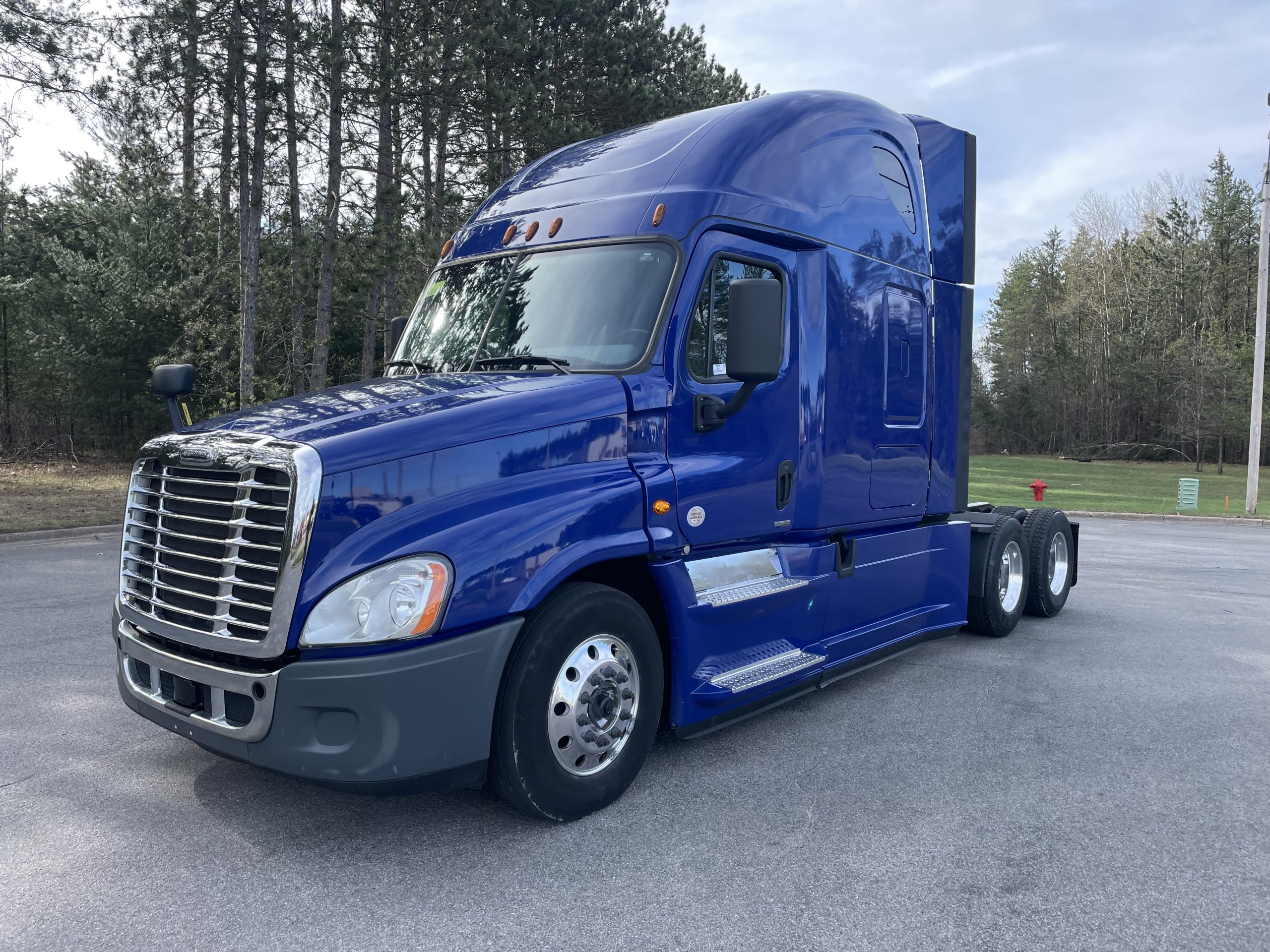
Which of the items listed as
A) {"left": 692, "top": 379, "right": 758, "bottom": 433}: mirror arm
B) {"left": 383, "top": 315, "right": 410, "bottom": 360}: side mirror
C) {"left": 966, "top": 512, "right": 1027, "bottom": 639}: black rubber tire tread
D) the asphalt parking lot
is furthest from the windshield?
{"left": 966, "top": 512, "right": 1027, "bottom": 639}: black rubber tire tread

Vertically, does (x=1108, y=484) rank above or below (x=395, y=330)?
below

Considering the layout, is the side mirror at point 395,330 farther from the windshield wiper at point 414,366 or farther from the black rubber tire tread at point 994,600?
the black rubber tire tread at point 994,600

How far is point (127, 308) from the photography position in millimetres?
27000

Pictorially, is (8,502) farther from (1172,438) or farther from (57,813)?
(1172,438)

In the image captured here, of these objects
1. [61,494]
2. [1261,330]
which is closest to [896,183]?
[61,494]

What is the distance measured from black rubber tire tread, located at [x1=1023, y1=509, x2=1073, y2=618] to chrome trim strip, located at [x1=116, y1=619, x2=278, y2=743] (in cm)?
676

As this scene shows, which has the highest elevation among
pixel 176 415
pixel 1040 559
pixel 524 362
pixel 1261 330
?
pixel 1261 330

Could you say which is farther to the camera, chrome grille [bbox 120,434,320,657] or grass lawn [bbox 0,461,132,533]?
grass lawn [bbox 0,461,132,533]

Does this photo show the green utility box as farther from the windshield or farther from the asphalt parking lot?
the windshield

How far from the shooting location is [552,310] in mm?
4742

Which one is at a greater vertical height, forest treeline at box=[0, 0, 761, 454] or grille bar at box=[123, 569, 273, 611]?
forest treeline at box=[0, 0, 761, 454]

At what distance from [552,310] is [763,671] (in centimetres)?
211

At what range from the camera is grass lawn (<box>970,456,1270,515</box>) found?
27.9 meters

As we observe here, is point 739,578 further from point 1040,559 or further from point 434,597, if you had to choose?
point 1040,559
